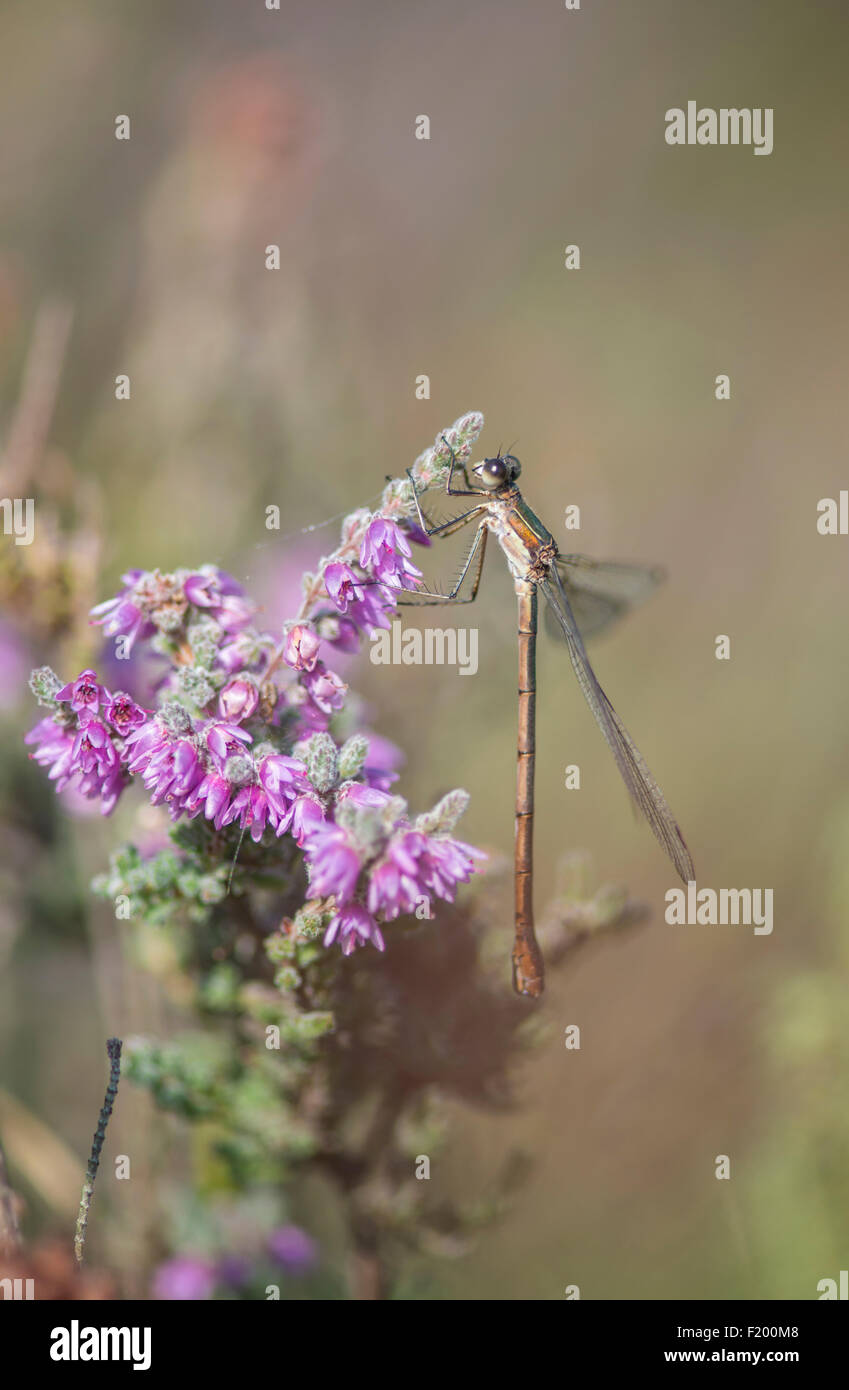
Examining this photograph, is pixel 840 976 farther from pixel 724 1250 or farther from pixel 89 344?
pixel 89 344

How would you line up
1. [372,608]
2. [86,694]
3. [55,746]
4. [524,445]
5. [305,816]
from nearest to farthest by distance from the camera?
[305,816], [86,694], [55,746], [372,608], [524,445]

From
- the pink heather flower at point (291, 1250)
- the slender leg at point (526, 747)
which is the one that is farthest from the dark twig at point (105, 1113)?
the pink heather flower at point (291, 1250)

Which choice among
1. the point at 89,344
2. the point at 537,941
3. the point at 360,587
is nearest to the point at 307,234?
the point at 89,344

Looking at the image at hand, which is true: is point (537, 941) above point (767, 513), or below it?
below

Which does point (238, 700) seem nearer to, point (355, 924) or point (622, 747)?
point (355, 924)

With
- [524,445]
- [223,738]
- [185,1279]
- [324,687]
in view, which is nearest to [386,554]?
[324,687]

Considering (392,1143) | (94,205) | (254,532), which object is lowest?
(392,1143)
